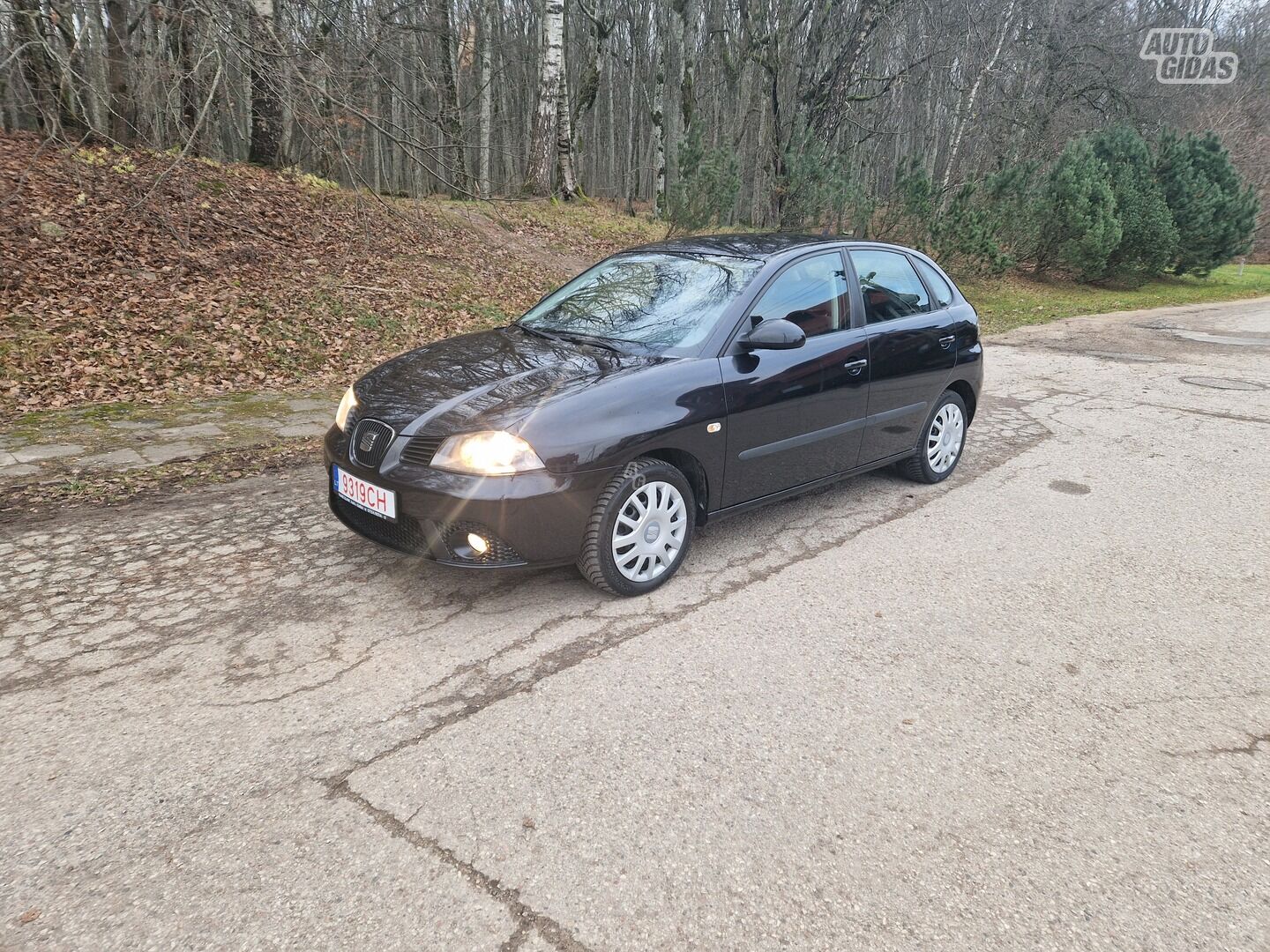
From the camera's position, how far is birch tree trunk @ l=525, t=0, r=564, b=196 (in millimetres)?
15234

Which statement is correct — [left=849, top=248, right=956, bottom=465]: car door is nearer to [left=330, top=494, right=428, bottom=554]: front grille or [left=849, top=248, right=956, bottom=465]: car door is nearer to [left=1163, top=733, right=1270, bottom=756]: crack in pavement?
[left=1163, top=733, right=1270, bottom=756]: crack in pavement

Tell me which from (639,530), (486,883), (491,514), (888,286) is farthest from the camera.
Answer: (888,286)

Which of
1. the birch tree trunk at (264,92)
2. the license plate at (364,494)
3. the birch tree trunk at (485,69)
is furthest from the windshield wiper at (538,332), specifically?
the birch tree trunk at (485,69)

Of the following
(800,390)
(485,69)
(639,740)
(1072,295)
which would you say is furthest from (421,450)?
(485,69)

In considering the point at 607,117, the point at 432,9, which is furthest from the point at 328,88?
the point at 607,117

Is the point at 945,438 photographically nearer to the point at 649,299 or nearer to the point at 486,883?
the point at 649,299

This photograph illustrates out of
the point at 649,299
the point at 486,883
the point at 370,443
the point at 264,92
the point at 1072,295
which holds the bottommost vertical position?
the point at 486,883

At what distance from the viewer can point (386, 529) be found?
Result: 11.8 ft

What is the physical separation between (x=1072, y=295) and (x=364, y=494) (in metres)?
19.8

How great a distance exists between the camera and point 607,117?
3725cm

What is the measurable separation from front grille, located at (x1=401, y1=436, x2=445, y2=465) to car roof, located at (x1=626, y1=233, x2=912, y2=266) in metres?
2.13

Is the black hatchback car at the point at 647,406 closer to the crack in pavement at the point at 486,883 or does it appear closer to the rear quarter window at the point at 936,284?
the rear quarter window at the point at 936,284

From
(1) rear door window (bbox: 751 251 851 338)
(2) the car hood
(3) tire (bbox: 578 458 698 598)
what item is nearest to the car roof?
(1) rear door window (bbox: 751 251 851 338)

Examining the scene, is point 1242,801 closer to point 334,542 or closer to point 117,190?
point 334,542
